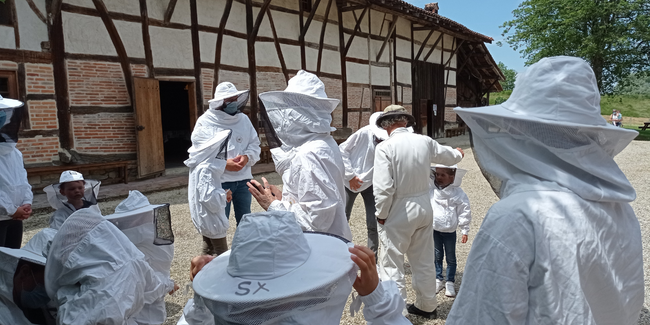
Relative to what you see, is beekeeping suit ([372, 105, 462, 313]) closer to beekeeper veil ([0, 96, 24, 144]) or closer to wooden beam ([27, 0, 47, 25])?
beekeeper veil ([0, 96, 24, 144])

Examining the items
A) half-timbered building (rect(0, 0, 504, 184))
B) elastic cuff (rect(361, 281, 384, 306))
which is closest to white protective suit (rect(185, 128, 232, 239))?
elastic cuff (rect(361, 281, 384, 306))

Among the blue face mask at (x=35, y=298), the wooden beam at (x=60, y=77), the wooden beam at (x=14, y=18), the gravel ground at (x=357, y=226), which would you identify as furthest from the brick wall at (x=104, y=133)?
the blue face mask at (x=35, y=298)

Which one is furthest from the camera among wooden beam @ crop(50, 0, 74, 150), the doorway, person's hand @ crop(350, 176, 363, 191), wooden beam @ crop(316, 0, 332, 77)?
the doorway

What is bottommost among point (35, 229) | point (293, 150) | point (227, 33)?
point (35, 229)

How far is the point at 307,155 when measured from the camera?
99.9 inches

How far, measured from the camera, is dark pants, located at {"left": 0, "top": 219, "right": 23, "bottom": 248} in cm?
363

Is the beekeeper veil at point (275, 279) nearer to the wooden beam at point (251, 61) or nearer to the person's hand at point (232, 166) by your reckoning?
the person's hand at point (232, 166)

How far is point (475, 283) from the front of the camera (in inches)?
47.5

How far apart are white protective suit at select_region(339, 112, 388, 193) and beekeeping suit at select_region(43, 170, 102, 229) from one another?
8.20ft

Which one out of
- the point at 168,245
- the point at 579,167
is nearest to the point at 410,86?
the point at 168,245

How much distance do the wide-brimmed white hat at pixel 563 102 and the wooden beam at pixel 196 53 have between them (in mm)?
9201

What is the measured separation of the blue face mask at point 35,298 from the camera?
2.07 meters

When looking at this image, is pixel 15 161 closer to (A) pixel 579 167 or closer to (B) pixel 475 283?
(B) pixel 475 283

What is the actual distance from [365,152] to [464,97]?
798 inches
